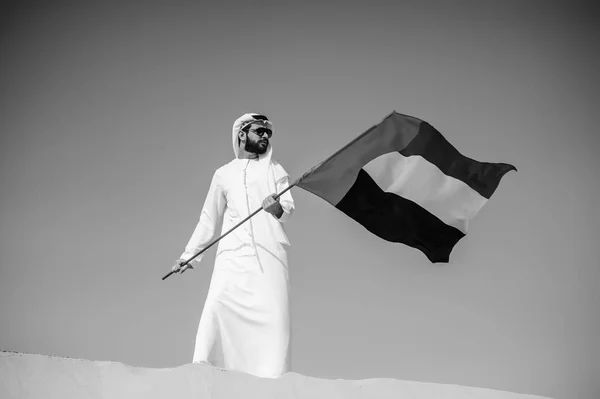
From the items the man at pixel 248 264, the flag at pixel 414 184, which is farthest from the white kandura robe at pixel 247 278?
the flag at pixel 414 184

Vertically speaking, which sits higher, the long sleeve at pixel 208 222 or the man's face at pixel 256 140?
the man's face at pixel 256 140

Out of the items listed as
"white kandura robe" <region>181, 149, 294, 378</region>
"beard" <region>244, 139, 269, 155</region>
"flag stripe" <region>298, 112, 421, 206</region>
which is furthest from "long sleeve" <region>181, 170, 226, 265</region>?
"flag stripe" <region>298, 112, 421, 206</region>

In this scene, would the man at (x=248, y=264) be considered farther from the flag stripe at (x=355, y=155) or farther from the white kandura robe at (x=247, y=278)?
the flag stripe at (x=355, y=155)

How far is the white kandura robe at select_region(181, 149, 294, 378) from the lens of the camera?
16.5ft

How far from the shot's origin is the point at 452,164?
213 inches

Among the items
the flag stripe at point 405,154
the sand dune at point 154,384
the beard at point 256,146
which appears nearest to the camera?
the sand dune at point 154,384

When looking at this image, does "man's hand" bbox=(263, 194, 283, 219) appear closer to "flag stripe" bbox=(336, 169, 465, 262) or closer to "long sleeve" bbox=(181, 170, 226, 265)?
"flag stripe" bbox=(336, 169, 465, 262)

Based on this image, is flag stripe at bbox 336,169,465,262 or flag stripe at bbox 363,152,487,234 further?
flag stripe at bbox 363,152,487,234

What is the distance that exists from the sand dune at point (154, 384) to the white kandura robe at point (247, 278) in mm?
505

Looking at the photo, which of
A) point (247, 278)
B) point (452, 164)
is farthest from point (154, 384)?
point (452, 164)

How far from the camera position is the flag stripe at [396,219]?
5227 millimetres

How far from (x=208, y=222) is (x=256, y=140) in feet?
2.27

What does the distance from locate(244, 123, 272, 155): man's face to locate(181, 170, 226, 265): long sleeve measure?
0.33 m

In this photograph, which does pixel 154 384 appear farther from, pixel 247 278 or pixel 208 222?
pixel 208 222
